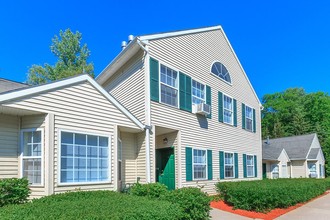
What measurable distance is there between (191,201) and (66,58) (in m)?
31.9

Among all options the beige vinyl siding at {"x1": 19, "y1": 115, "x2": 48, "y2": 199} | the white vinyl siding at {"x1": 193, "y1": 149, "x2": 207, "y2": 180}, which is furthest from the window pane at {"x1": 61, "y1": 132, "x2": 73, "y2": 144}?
the white vinyl siding at {"x1": 193, "y1": 149, "x2": 207, "y2": 180}

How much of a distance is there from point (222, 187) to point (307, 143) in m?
23.4

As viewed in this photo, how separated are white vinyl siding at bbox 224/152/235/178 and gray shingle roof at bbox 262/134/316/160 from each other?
1090cm

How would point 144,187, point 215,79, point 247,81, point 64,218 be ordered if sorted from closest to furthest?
point 64,218, point 144,187, point 215,79, point 247,81

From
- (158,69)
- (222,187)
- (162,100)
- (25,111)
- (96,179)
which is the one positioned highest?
(158,69)

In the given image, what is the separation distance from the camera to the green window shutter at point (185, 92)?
47.5 ft

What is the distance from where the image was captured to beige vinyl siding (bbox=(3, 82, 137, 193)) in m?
8.59

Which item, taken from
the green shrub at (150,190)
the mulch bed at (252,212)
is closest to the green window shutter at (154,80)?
the green shrub at (150,190)

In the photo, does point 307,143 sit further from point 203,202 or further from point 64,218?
point 64,218

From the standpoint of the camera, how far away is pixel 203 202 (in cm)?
959

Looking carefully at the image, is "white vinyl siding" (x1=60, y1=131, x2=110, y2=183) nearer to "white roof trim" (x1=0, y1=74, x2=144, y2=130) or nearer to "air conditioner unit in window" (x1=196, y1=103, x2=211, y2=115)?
"white roof trim" (x1=0, y1=74, x2=144, y2=130)

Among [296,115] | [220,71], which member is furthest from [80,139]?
[296,115]

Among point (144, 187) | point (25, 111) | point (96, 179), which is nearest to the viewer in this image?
point (25, 111)

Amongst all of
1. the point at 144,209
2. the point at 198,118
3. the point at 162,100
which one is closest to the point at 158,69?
the point at 162,100
